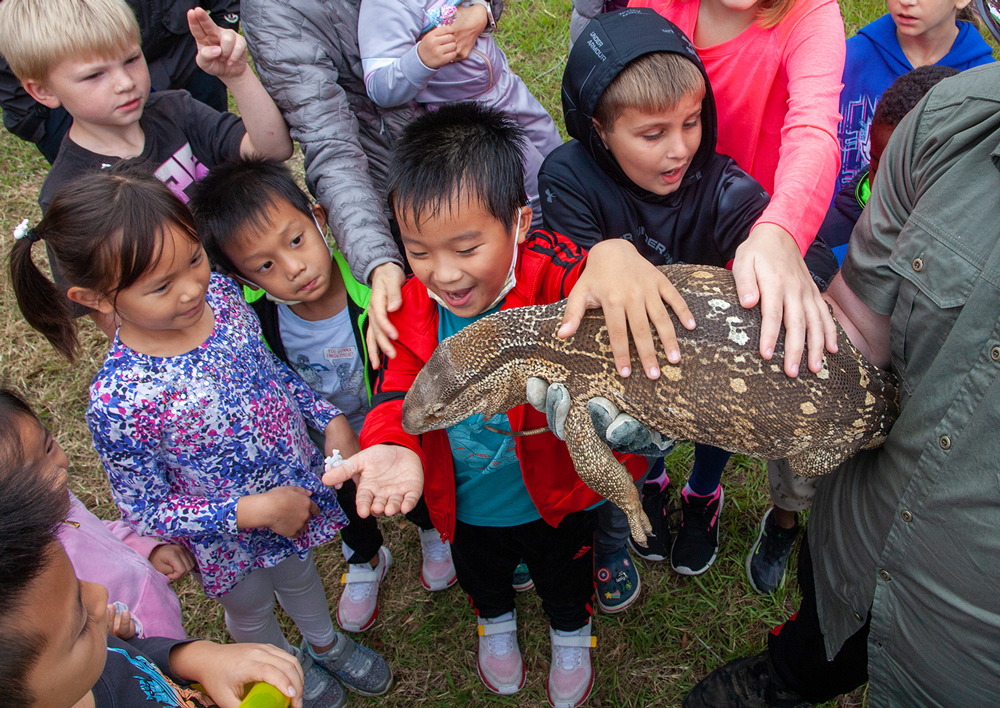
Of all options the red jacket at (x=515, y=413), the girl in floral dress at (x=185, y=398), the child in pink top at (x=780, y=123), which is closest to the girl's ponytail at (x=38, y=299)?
the girl in floral dress at (x=185, y=398)

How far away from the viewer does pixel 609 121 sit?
2922mm

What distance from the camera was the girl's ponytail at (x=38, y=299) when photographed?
9.52 feet

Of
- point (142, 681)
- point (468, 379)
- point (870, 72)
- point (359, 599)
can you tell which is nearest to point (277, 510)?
point (142, 681)

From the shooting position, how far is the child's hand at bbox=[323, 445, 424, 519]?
2.28m

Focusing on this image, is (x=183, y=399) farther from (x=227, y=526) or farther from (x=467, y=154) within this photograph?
(x=467, y=154)

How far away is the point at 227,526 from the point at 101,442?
66 cm

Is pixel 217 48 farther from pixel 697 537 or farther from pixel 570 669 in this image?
pixel 697 537

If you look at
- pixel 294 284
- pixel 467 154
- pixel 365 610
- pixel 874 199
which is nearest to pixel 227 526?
pixel 294 284

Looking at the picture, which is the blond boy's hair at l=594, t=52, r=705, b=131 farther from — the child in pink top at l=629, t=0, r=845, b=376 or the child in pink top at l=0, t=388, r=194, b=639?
the child in pink top at l=0, t=388, r=194, b=639

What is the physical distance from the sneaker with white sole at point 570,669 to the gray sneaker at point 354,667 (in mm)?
1104

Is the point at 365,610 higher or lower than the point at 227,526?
lower

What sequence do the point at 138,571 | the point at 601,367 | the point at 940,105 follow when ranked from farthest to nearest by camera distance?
the point at 138,571 → the point at 601,367 → the point at 940,105

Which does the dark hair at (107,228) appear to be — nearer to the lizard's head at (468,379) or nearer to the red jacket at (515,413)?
the red jacket at (515,413)

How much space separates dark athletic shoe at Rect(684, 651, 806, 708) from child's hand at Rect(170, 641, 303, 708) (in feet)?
7.93
